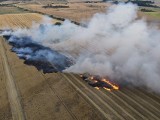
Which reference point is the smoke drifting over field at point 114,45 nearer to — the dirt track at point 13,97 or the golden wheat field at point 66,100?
the golden wheat field at point 66,100

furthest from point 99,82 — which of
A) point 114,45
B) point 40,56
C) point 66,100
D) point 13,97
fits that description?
point 114,45

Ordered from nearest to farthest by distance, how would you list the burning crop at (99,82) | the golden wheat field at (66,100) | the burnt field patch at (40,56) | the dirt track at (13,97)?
1. the golden wheat field at (66,100)
2. the dirt track at (13,97)
3. the burning crop at (99,82)
4. the burnt field patch at (40,56)

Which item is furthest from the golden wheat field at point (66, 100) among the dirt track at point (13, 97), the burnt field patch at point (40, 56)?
the burnt field patch at point (40, 56)

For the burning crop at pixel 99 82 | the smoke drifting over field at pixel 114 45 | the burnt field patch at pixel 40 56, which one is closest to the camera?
the burning crop at pixel 99 82

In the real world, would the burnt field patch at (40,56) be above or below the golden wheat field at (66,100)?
below

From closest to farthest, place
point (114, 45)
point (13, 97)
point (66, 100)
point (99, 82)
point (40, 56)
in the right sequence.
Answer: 1. point (66, 100)
2. point (13, 97)
3. point (99, 82)
4. point (40, 56)
5. point (114, 45)

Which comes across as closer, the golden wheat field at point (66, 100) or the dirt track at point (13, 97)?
the golden wheat field at point (66, 100)

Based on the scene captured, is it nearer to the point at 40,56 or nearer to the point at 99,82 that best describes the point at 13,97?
the point at 99,82

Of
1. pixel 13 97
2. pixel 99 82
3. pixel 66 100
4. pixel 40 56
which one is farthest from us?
pixel 40 56

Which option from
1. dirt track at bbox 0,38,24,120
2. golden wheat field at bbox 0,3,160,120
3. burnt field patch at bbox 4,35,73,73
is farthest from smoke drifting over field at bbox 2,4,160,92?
dirt track at bbox 0,38,24,120

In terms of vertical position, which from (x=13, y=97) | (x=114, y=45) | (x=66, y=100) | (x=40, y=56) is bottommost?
(x=40, y=56)
